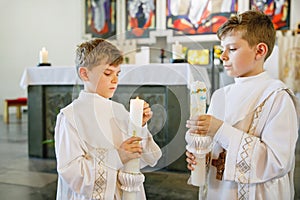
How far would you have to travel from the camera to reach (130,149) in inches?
28.9

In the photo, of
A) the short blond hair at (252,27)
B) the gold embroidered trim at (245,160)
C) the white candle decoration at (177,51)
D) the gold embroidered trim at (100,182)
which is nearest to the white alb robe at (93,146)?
the gold embroidered trim at (100,182)

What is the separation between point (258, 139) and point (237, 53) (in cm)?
24

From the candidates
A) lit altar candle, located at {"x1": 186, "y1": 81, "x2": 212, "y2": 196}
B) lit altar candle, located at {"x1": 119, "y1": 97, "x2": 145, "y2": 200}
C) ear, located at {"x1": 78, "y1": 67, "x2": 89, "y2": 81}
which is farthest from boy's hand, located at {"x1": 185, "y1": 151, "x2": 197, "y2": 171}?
ear, located at {"x1": 78, "y1": 67, "x2": 89, "y2": 81}

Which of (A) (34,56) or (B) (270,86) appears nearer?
(B) (270,86)

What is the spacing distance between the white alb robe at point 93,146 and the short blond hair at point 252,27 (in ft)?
1.31

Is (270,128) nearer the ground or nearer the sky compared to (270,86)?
nearer the ground

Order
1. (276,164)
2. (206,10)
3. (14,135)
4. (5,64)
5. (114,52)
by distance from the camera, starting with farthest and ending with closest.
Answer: (5,64) → (206,10) → (14,135) → (276,164) → (114,52)

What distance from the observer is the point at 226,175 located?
96 centimetres

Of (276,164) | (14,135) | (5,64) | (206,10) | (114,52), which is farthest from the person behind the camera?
(5,64)

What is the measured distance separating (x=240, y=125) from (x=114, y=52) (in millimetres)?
448

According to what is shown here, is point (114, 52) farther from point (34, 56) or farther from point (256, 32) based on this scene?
point (34, 56)

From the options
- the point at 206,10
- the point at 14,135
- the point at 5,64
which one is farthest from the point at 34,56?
the point at 206,10

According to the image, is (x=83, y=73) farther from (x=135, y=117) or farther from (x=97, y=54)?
(x=135, y=117)

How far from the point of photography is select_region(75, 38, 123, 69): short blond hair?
2.51ft
